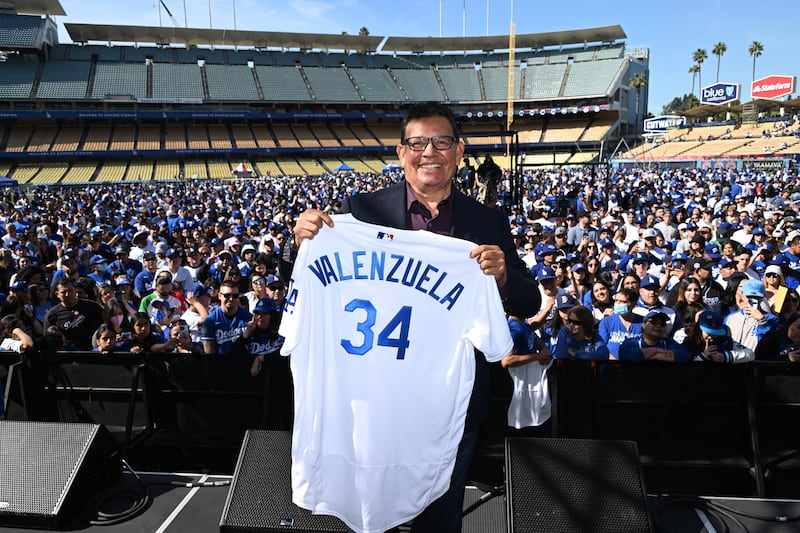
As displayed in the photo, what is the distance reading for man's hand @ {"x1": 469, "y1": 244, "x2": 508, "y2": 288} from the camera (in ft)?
7.63

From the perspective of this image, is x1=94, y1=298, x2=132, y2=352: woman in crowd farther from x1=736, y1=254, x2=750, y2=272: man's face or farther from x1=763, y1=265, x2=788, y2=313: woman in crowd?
x1=736, y1=254, x2=750, y2=272: man's face

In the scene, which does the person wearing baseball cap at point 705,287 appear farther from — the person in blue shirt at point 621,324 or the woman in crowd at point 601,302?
the person in blue shirt at point 621,324

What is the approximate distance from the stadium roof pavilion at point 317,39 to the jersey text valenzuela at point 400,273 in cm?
7292

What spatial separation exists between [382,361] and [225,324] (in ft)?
12.5

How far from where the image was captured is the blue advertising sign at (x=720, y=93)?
226 ft

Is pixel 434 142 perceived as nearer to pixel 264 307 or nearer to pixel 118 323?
pixel 264 307

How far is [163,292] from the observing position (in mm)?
7082

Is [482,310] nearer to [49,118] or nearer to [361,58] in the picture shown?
[49,118]

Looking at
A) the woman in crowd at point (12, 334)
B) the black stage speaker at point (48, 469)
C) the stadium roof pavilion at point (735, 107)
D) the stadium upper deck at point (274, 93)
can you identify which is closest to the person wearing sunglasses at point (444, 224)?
the black stage speaker at point (48, 469)

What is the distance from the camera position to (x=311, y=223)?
2463 millimetres

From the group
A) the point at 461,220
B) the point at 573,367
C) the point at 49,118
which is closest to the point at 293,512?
the point at 461,220

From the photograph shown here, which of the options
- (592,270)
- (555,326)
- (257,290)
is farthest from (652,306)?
(257,290)

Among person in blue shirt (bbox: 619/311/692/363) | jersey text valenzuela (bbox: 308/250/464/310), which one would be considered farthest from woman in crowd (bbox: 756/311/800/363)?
jersey text valenzuela (bbox: 308/250/464/310)

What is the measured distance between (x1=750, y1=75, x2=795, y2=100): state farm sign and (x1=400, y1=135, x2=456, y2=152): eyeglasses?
7942 centimetres
